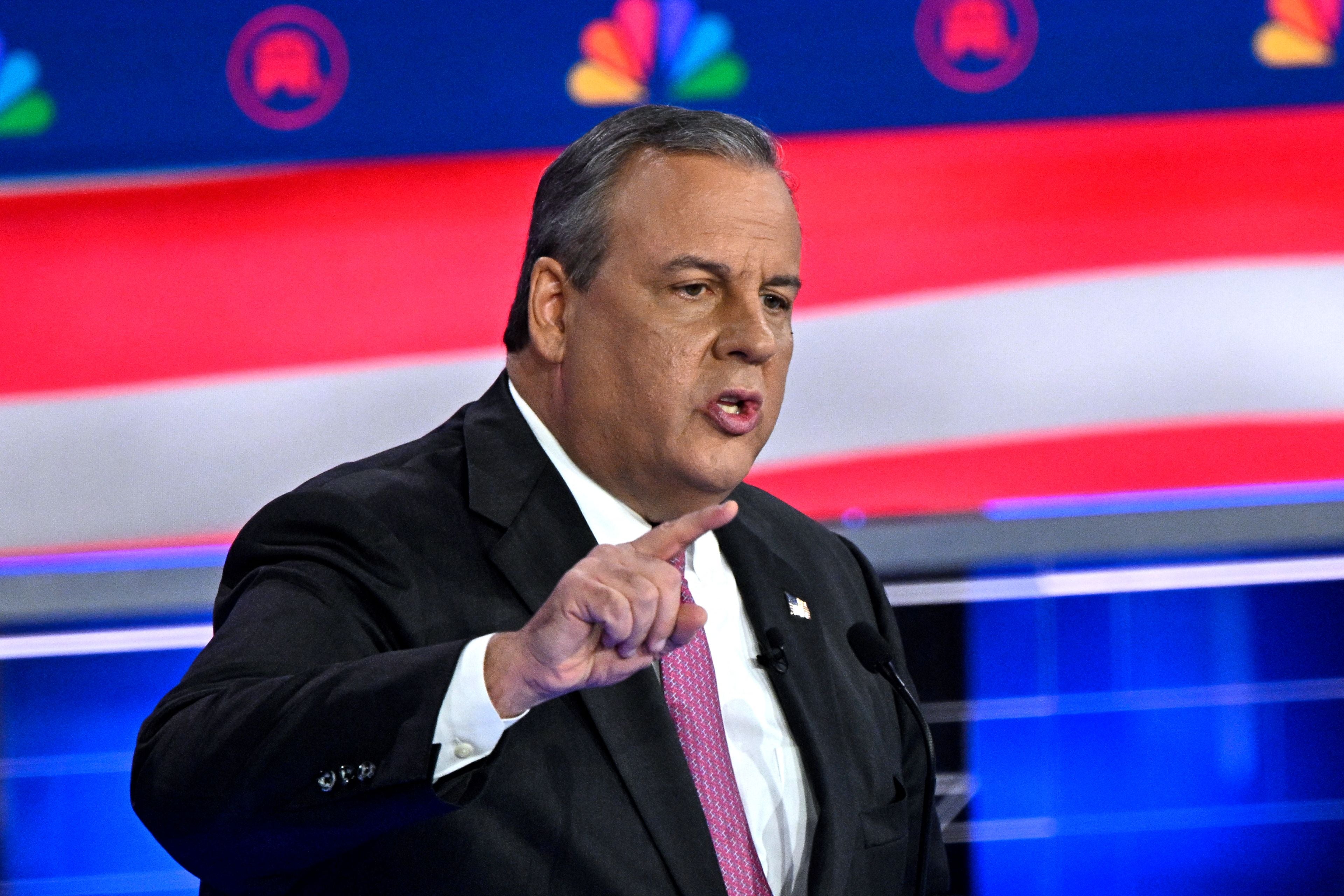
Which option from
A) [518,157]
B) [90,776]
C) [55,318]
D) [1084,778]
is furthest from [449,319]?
[1084,778]

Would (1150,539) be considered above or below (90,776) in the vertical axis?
above

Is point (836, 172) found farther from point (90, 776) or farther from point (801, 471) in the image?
point (90, 776)

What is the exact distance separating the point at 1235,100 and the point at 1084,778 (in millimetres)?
1421

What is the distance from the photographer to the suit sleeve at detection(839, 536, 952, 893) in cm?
182

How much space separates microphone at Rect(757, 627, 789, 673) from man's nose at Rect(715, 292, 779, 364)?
1.05ft

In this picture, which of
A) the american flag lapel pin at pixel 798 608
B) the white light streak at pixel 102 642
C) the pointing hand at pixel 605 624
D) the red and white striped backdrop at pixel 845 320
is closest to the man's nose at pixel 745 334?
the american flag lapel pin at pixel 798 608

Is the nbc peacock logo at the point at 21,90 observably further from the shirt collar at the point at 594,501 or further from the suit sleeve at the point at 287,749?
the suit sleeve at the point at 287,749

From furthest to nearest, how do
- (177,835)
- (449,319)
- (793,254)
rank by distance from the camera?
(449,319)
(793,254)
(177,835)

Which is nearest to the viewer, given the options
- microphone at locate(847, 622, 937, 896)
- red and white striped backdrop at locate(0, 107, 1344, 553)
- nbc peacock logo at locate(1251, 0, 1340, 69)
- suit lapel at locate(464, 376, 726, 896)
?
suit lapel at locate(464, 376, 726, 896)

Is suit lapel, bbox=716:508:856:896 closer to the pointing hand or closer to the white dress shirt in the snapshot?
the white dress shirt

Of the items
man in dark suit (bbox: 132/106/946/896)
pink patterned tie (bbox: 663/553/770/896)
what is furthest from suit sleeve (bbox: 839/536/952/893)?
pink patterned tie (bbox: 663/553/770/896)

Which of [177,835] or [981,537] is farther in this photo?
[981,537]

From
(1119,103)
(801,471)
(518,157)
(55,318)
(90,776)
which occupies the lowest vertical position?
(90,776)

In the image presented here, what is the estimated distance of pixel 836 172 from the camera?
9.50 ft
